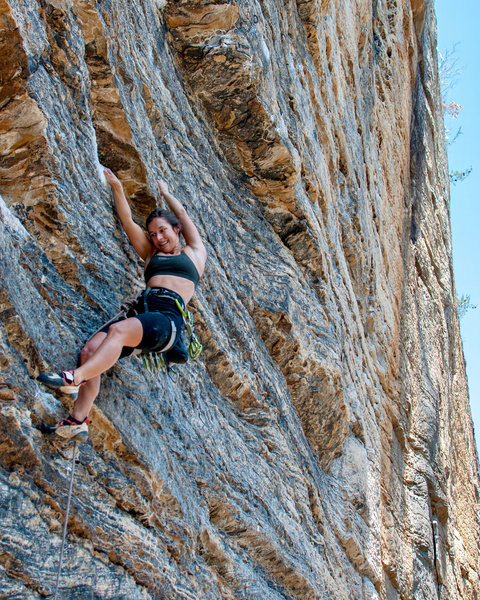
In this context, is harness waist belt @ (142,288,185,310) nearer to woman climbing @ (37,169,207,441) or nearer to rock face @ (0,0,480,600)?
woman climbing @ (37,169,207,441)

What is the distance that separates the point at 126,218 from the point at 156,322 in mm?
866

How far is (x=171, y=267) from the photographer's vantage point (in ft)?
13.5

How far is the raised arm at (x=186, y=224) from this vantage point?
4.52 meters

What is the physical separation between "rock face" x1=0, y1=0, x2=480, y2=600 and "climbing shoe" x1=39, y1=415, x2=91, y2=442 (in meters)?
0.06

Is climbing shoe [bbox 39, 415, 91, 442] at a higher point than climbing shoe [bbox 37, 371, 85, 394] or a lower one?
lower

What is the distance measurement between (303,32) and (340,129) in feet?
4.46

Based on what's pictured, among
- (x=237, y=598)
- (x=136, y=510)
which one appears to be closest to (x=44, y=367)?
(x=136, y=510)

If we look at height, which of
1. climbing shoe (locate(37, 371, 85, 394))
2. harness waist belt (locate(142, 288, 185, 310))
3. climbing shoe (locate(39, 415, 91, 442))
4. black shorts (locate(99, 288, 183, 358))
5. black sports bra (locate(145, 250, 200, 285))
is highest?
black sports bra (locate(145, 250, 200, 285))

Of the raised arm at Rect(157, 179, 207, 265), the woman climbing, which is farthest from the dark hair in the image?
the raised arm at Rect(157, 179, 207, 265)

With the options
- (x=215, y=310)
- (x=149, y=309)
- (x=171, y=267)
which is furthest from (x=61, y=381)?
(x=215, y=310)

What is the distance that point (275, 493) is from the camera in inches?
202

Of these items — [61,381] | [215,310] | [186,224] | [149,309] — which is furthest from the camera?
[215,310]

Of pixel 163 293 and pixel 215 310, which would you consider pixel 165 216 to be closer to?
pixel 163 293

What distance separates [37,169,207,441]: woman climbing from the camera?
10.6 ft
